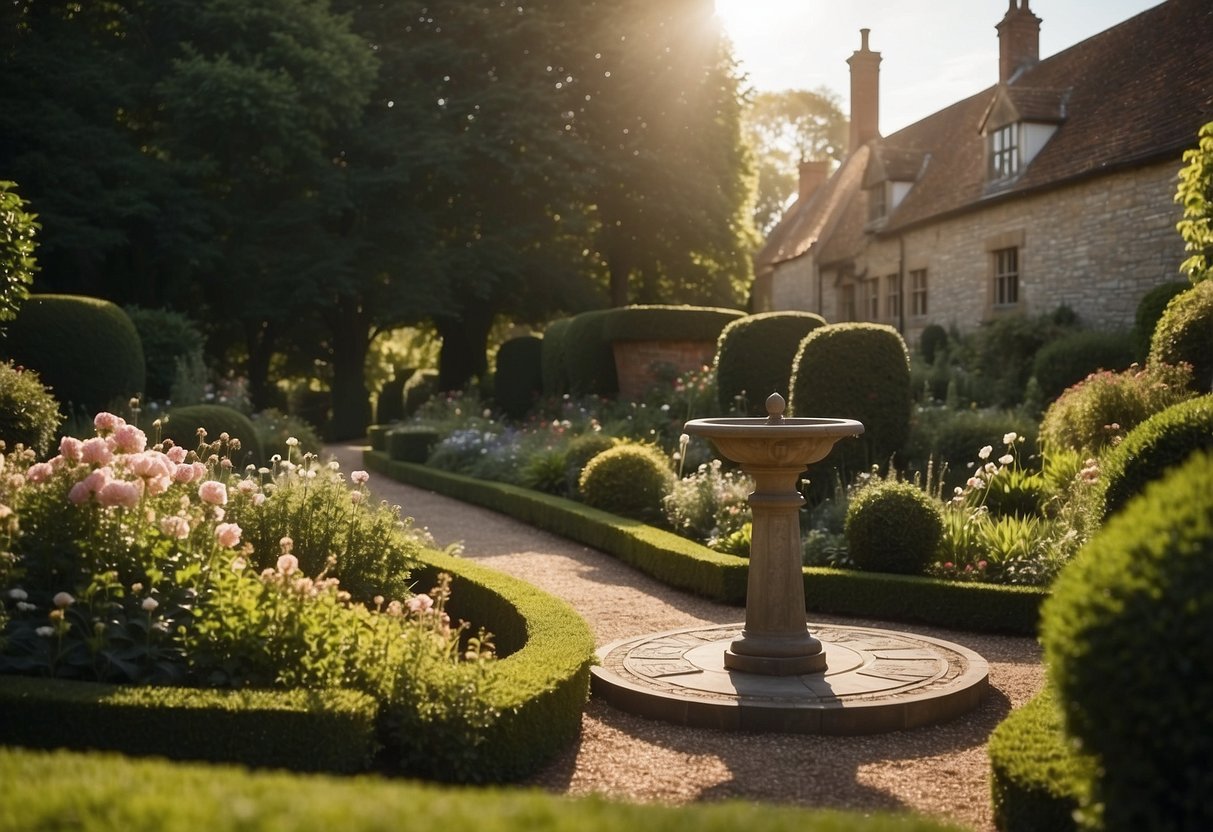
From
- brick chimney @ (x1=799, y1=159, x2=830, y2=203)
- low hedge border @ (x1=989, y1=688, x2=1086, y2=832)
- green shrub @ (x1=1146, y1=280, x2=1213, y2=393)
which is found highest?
brick chimney @ (x1=799, y1=159, x2=830, y2=203)

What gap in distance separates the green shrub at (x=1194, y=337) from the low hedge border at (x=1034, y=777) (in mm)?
8419

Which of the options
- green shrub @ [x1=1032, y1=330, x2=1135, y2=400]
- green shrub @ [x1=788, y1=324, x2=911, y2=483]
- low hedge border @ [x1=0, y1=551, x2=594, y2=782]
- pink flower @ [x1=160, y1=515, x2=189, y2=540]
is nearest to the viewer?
low hedge border @ [x1=0, y1=551, x2=594, y2=782]

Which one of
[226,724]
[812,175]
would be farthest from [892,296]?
[226,724]

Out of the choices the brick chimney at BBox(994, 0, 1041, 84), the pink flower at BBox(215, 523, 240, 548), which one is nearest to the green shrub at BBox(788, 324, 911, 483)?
the pink flower at BBox(215, 523, 240, 548)

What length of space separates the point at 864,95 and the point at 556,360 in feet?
47.0

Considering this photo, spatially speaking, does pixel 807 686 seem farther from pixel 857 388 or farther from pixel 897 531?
pixel 857 388

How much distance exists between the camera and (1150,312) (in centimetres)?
1405

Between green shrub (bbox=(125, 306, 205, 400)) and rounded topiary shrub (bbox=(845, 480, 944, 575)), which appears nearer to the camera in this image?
rounded topiary shrub (bbox=(845, 480, 944, 575))

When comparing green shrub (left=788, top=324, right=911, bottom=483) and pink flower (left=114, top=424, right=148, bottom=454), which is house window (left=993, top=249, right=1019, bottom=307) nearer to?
green shrub (left=788, top=324, right=911, bottom=483)

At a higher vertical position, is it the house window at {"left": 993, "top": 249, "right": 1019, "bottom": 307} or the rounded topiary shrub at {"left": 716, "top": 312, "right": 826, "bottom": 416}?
the house window at {"left": 993, "top": 249, "right": 1019, "bottom": 307}

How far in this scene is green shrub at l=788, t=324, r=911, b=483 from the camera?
37.9ft

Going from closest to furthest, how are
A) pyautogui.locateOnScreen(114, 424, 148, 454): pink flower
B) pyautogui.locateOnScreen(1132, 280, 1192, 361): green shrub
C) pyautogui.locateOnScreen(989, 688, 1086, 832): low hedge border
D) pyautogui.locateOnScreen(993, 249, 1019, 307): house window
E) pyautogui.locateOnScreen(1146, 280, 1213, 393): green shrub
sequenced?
pyautogui.locateOnScreen(989, 688, 1086, 832): low hedge border < pyautogui.locateOnScreen(114, 424, 148, 454): pink flower < pyautogui.locateOnScreen(1146, 280, 1213, 393): green shrub < pyautogui.locateOnScreen(1132, 280, 1192, 361): green shrub < pyautogui.locateOnScreen(993, 249, 1019, 307): house window

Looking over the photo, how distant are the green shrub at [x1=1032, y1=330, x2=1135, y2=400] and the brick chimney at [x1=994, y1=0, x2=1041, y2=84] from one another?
9.21m

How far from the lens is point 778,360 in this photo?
44.5 feet
